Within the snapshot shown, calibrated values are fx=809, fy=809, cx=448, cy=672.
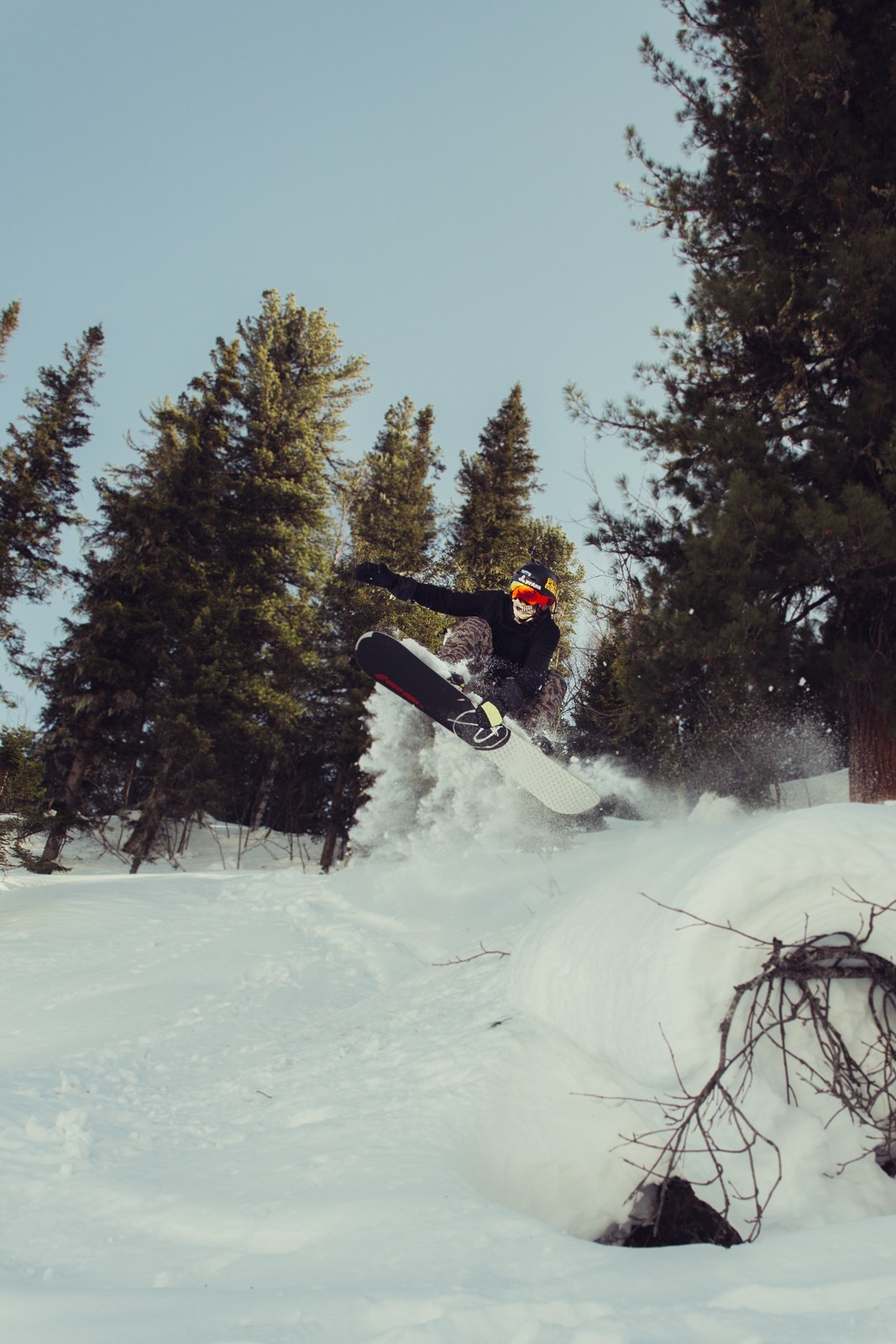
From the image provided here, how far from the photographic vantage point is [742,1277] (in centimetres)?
190

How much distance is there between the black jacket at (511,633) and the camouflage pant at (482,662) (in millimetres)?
35

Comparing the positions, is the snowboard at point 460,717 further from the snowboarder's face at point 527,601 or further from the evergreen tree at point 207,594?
the evergreen tree at point 207,594

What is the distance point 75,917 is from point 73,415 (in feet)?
47.8

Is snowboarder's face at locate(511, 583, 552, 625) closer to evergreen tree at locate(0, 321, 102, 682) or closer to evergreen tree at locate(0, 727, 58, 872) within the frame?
evergreen tree at locate(0, 727, 58, 872)

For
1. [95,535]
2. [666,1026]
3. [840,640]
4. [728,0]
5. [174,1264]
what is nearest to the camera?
[174,1264]

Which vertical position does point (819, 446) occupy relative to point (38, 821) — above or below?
above

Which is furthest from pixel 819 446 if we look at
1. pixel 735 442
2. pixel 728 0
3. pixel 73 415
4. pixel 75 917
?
pixel 73 415

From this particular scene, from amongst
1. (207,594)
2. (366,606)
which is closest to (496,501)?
(366,606)

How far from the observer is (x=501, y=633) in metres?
6.63

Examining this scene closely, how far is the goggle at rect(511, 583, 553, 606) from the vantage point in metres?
6.30

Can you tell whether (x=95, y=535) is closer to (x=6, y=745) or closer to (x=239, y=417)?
(x=239, y=417)

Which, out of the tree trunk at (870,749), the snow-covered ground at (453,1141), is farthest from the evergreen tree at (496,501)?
the snow-covered ground at (453,1141)

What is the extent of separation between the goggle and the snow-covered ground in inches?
90.8

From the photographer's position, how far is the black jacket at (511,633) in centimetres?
644
